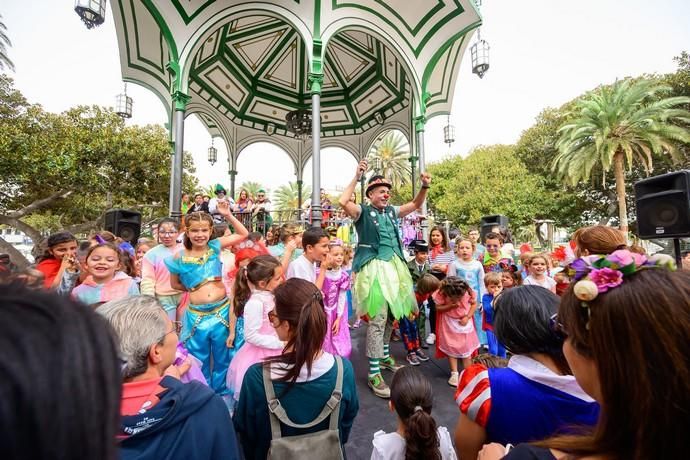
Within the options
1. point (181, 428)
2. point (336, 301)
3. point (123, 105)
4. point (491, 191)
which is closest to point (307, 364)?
point (181, 428)

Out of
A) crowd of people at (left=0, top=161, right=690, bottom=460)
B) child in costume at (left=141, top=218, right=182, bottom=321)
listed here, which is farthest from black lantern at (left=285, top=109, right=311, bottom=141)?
crowd of people at (left=0, top=161, right=690, bottom=460)

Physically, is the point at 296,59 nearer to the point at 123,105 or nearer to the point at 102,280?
the point at 123,105

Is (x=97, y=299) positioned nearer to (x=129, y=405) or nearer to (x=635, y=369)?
(x=129, y=405)

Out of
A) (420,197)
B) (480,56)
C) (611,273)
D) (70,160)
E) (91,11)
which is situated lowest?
(611,273)

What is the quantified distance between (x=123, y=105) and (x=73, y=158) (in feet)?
16.5

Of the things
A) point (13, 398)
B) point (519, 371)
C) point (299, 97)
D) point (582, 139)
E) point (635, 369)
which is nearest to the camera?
point (13, 398)

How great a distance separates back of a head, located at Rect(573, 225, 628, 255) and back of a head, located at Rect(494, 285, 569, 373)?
152cm

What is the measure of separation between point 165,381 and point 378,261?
2.62m

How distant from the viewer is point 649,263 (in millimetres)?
865

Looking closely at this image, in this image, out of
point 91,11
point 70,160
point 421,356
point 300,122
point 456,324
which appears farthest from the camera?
point 70,160

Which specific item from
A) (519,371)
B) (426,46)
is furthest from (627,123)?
(519,371)

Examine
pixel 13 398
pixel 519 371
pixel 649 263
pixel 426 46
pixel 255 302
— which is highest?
pixel 426 46

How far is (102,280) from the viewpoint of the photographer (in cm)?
291

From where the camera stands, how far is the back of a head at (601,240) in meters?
2.57
